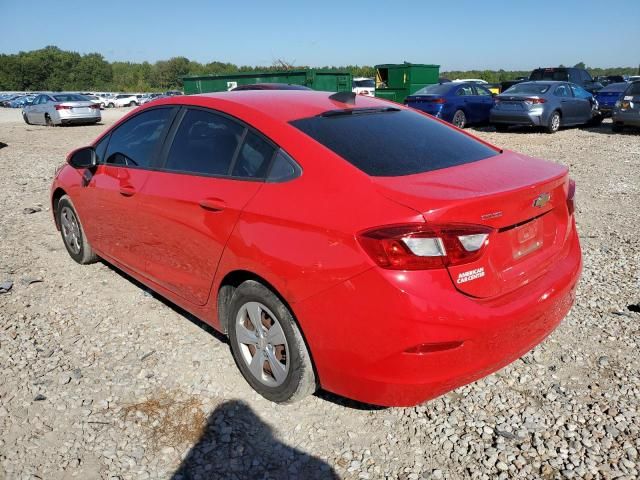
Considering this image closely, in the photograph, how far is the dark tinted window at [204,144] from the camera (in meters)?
2.96

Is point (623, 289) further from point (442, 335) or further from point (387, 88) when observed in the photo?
point (387, 88)

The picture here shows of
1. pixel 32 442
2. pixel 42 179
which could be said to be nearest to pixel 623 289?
pixel 32 442

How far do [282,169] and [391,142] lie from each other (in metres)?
0.65

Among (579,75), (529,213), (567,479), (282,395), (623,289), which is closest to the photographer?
(567,479)

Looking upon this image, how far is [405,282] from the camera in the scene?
206cm

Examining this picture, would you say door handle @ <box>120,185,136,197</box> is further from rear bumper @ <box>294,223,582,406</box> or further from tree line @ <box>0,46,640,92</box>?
tree line @ <box>0,46,640,92</box>

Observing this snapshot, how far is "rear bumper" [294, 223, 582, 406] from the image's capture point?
2.07 m

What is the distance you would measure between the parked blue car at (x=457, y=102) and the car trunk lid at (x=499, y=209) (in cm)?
1280

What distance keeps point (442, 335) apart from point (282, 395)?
1.05m

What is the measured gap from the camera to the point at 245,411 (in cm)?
278

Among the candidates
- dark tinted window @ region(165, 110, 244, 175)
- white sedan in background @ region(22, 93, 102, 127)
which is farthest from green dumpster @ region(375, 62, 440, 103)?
dark tinted window @ region(165, 110, 244, 175)

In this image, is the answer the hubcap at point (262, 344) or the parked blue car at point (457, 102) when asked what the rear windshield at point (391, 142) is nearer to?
the hubcap at point (262, 344)

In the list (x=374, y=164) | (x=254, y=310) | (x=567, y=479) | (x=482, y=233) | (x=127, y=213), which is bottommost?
(x=567, y=479)

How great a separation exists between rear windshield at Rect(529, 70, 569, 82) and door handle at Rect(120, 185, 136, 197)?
63.3 ft
